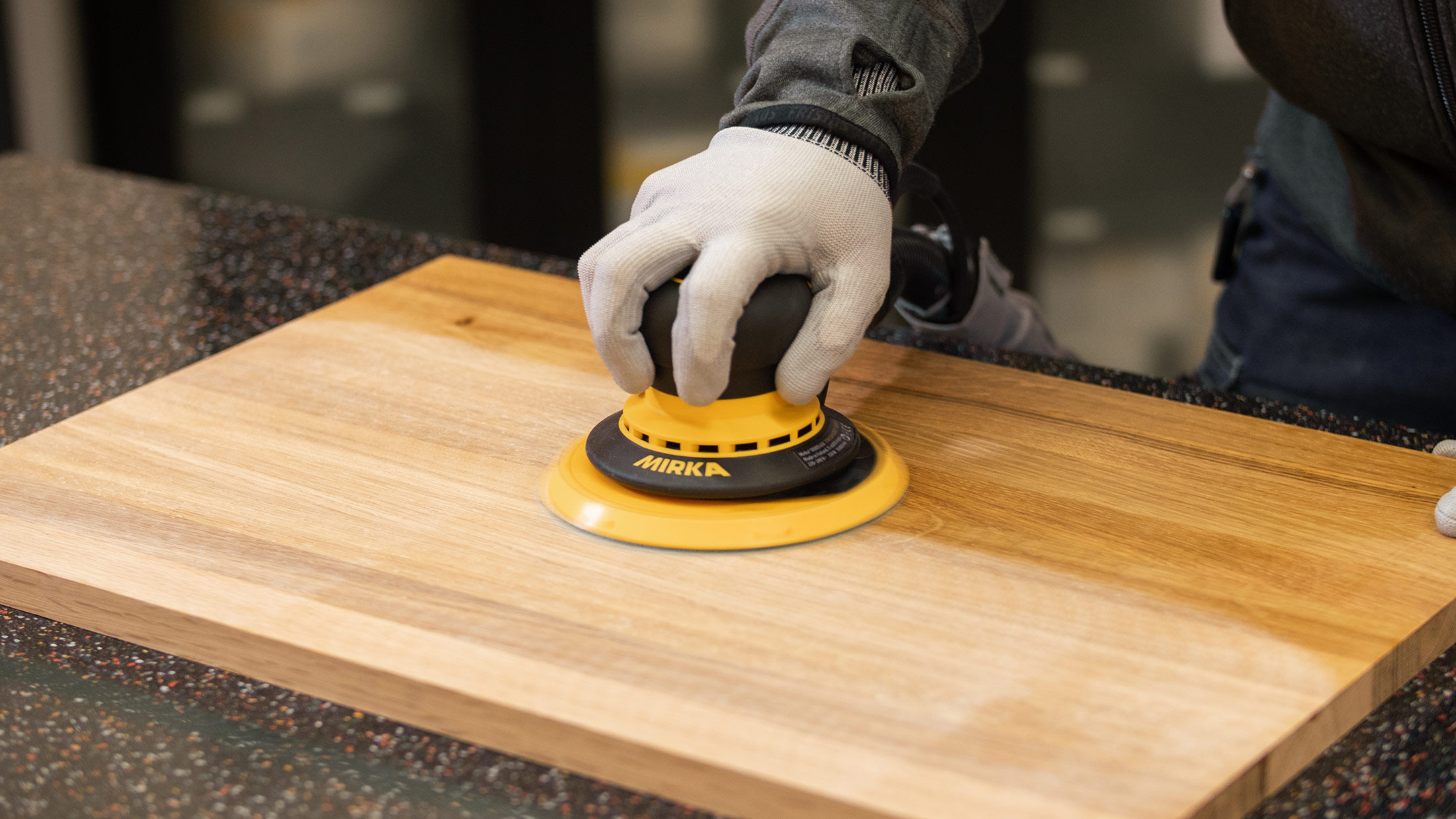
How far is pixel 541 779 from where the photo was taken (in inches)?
20.7

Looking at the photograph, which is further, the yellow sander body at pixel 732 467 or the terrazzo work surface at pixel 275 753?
the yellow sander body at pixel 732 467

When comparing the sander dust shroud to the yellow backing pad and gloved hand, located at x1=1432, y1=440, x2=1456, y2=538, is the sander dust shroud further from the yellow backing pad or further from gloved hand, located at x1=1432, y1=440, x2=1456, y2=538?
gloved hand, located at x1=1432, y1=440, x2=1456, y2=538

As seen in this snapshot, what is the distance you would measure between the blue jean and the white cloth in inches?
8.0

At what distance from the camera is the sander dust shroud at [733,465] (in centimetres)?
65

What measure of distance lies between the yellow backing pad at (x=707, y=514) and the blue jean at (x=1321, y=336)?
0.55 meters

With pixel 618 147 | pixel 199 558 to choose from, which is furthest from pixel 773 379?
pixel 618 147

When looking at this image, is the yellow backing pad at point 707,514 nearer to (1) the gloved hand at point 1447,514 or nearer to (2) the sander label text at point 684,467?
(2) the sander label text at point 684,467

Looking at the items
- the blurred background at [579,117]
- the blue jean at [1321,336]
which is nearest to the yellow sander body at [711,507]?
the blue jean at [1321,336]

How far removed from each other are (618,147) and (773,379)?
1.90 m

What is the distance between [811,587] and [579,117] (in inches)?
79.0

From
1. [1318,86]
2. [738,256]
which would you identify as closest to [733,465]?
[738,256]

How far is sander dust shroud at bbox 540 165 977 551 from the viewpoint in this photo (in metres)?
0.65

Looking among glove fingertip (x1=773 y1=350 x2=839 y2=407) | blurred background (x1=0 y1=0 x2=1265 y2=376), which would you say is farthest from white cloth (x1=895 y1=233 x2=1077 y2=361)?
blurred background (x1=0 y1=0 x2=1265 y2=376)

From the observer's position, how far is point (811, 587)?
62 centimetres
